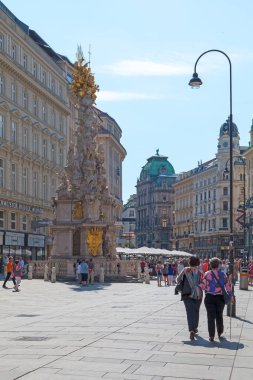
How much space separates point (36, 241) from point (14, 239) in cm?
664

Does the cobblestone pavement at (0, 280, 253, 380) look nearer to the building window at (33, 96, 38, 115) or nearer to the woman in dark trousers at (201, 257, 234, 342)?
the woman in dark trousers at (201, 257, 234, 342)

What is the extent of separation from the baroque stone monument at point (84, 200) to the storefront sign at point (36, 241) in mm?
16406

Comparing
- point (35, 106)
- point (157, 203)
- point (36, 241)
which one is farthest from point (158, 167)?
point (36, 241)

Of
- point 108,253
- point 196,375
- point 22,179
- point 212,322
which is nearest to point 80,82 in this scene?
point 108,253

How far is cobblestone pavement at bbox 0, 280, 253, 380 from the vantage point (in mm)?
10062

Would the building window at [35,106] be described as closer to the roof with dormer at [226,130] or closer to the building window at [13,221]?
the building window at [13,221]

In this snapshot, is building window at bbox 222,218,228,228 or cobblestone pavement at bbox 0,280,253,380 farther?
building window at bbox 222,218,228,228

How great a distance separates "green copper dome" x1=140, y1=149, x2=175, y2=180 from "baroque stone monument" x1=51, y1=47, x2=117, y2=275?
139978 mm

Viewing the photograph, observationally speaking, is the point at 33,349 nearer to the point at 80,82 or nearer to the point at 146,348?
the point at 146,348

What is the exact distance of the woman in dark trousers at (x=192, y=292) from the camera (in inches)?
555

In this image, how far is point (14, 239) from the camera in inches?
2290

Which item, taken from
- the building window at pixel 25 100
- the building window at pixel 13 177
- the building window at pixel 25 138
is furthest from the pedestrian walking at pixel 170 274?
the building window at pixel 25 100

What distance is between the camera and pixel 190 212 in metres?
144

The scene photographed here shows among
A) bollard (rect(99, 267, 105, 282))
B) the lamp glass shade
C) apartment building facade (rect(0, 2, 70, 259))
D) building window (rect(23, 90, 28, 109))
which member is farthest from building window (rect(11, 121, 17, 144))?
the lamp glass shade
